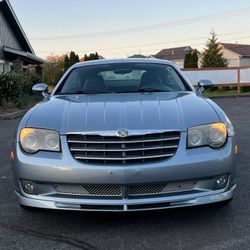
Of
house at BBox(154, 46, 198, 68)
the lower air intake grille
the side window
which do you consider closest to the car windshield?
the side window

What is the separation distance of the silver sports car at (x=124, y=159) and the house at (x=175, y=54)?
7870 centimetres

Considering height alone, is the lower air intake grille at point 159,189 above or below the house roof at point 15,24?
below

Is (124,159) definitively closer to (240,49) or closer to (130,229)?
(130,229)

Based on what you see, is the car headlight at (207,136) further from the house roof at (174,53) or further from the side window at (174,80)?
the house roof at (174,53)

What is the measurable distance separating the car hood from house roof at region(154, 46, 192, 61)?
80.0 meters

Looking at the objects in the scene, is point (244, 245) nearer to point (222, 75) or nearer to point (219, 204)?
point (219, 204)

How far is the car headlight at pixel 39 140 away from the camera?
3508 millimetres

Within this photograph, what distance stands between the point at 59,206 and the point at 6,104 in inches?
487

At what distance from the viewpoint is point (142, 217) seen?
3.84 meters

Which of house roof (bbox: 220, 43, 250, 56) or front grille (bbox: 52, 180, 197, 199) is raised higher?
house roof (bbox: 220, 43, 250, 56)

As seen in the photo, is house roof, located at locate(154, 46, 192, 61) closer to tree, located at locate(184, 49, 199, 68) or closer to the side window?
tree, located at locate(184, 49, 199, 68)

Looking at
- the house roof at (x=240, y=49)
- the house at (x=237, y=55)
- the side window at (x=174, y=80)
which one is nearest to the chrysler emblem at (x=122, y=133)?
the side window at (x=174, y=80)

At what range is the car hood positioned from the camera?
3.49 metres

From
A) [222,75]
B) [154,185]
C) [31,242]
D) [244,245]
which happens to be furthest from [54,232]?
[222,75]
